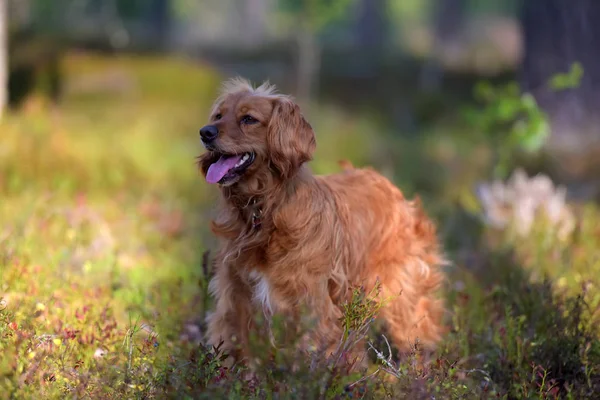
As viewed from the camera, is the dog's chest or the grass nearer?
the grass

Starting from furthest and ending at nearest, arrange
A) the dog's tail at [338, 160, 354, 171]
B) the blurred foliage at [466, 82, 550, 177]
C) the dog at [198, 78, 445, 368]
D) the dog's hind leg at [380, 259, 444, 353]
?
the blurred foliage at [466, 82, 550, 177], the dog's tail at [338, 160, 354, 171], the dog's hind leg at [380, 259, 444, 353], the dog at [198, 78, 445, 368]

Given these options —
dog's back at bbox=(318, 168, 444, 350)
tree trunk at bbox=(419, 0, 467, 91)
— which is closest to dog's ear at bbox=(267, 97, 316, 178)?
dog's back at bbox=(318, 168, 444, 350)

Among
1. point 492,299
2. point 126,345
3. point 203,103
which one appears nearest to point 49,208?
point 126,345

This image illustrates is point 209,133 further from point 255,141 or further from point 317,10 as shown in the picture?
point 317,10

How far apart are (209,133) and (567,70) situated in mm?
6388

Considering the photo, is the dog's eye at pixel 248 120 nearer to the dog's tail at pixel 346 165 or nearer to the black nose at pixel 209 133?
the black nose at pixel 209 133

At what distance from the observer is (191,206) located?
25.0 feet

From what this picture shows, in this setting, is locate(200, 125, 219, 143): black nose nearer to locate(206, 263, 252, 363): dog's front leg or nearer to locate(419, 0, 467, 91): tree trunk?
locate(206, 263, 252, 363): dog's front leg

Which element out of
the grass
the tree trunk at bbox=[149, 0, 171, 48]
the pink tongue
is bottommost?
the tree trunk at bbox=[149, 0, 171, 48]

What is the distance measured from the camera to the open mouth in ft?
12.0

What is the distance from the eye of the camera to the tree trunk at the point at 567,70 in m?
8.47

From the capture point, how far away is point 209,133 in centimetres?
363

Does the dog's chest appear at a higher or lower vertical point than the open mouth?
lower

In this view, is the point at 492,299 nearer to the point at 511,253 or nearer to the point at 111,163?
the point at 511,253
